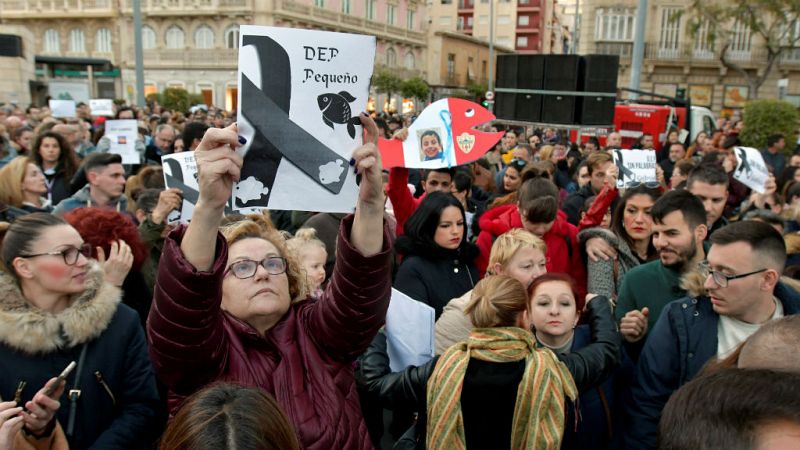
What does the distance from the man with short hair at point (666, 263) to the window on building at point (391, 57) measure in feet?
164

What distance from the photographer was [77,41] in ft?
159

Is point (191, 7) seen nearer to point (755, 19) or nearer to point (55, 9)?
point (55, 9)

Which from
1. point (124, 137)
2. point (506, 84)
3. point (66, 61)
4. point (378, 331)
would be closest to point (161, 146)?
point (124, 137)

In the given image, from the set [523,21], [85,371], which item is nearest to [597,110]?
[85,371]

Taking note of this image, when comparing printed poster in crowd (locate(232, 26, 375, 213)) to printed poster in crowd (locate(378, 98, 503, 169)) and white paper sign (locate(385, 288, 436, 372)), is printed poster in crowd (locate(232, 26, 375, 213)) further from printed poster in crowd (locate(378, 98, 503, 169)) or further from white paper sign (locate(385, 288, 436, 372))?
printed poster in crowd (locate(378, 98, 503, 169))

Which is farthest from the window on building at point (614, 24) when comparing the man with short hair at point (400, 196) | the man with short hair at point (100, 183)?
the man with short hair at point (100, 183)

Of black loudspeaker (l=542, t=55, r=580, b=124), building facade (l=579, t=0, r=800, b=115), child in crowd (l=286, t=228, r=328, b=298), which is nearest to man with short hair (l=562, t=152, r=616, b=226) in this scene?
child in crowd (l=286, t=228, r=328, b=298)

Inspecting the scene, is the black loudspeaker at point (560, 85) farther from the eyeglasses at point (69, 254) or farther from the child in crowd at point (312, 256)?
the eyeglasses at point (69, 254)

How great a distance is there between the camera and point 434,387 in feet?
8.43

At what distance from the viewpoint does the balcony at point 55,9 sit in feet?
153

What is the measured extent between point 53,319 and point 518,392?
187 centimetres

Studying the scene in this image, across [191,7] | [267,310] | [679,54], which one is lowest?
[267,310]

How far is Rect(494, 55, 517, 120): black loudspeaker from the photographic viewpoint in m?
10.8

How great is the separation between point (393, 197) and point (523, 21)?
69516 mm
